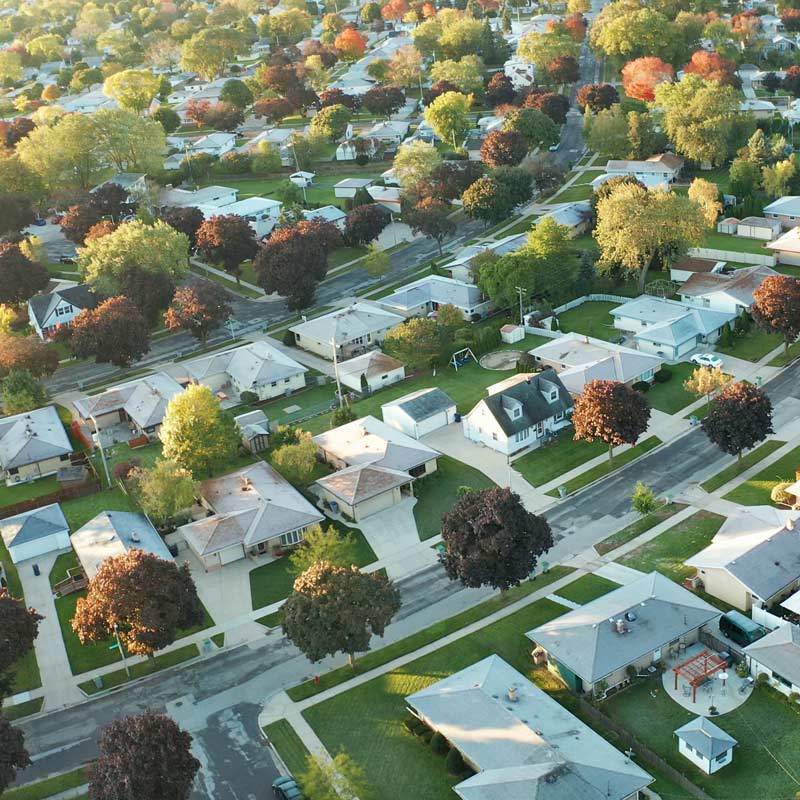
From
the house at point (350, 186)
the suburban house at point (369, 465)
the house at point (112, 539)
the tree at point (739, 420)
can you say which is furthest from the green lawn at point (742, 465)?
the house at point (350, 186)

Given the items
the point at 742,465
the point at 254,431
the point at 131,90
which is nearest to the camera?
the point at 742,465

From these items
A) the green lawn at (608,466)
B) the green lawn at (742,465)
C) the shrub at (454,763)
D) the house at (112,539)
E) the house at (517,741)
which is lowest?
the green lawn at (742,465)

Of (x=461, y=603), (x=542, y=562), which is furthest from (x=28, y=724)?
(x=542, y=562)

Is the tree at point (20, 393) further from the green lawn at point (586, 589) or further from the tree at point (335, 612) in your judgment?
the green lawn at point (586, 589)

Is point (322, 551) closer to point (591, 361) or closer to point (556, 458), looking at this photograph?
point (556, 458)

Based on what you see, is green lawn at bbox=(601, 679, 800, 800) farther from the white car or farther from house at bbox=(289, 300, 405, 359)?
house at bbox=(289, 300, 405, 359)

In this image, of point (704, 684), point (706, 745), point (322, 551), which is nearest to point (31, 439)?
point (322, 551)

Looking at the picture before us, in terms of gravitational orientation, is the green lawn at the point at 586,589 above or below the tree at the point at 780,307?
below

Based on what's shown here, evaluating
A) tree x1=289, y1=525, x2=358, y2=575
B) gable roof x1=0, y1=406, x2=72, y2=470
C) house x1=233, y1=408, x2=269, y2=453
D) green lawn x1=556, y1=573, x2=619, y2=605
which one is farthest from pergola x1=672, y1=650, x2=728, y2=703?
gable roof x1=0, y1=406, x2=72, y2=470
